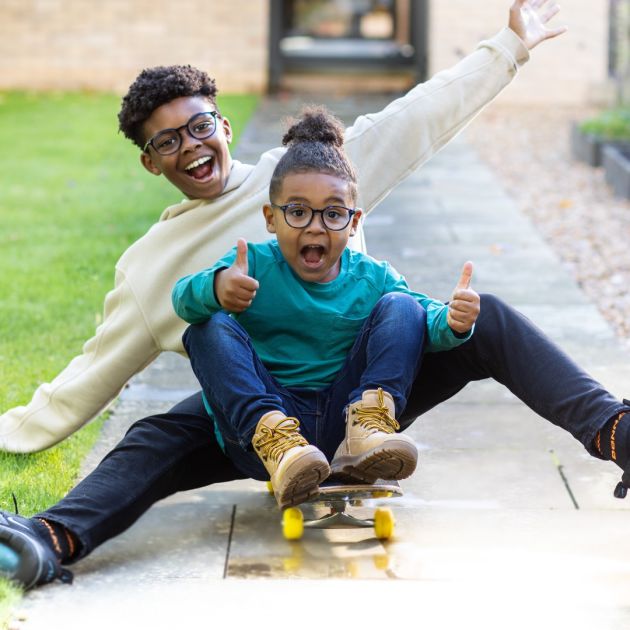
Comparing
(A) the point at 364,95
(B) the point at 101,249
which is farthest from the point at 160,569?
(A) the point at 364,95

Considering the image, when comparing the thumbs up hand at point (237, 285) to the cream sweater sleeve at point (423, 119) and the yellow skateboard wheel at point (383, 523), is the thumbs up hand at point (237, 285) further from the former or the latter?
the cream sweater sleeve at point (423, 119)

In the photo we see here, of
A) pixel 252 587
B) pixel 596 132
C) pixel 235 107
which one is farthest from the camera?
pixel 235 107

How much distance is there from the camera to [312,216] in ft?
10.4

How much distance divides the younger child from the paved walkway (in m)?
0.24

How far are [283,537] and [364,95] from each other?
11.4 m

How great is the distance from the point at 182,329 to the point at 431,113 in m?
0.98

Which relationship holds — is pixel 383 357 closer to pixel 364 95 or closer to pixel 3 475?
pixel 3 475

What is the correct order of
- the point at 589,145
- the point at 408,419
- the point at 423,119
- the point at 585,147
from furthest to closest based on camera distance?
the point at 585,147 < the point at 589,145 < the point at 423,119 < the point at 408,419

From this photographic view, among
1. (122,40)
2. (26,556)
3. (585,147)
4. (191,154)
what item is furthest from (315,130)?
(122,40)

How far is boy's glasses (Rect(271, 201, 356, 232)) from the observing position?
3164 millimetres

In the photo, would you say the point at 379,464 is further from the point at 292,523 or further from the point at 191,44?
the point at 191,44

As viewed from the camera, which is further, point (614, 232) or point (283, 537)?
point (614, 232)

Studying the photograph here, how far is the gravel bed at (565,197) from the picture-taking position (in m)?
6.50

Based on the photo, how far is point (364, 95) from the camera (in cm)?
1429
